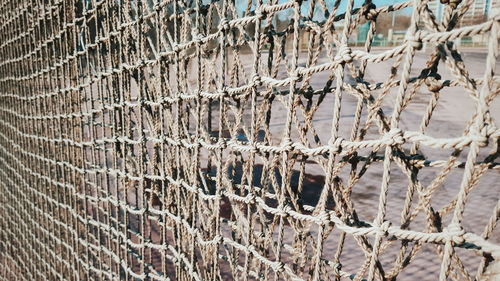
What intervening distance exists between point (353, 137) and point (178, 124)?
0.63 m

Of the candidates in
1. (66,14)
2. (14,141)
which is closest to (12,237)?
(14,141)

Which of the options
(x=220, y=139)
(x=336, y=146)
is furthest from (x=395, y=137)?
(x=220, y=139)

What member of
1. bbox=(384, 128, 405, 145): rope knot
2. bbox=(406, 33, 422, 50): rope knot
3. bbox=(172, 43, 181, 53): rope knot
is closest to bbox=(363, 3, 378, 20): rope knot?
bbox=(406, 33, 422, 50): rope knot

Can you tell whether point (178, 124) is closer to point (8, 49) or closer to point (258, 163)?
point (8, 49)

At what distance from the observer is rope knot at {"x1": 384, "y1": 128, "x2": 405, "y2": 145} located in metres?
0.60

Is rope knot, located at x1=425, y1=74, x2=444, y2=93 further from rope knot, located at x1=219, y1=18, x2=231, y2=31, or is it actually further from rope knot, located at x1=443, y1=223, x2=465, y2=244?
rope knot, located at x1=219, y1=18, x2=231, y2=31

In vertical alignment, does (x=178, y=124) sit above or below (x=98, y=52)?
below

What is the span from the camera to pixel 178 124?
1.17m

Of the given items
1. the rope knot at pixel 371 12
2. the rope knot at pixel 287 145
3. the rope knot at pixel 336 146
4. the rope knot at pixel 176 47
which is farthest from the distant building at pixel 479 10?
the rope knot at pixel 176 47

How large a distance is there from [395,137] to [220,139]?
20.8 inches

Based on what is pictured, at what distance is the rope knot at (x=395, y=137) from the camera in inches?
23.5

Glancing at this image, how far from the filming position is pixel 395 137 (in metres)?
0.60

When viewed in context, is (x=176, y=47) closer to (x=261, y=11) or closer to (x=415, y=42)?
(x=261, y=11)

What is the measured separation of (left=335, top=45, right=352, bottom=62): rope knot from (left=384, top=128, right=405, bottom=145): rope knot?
162 millimetres
